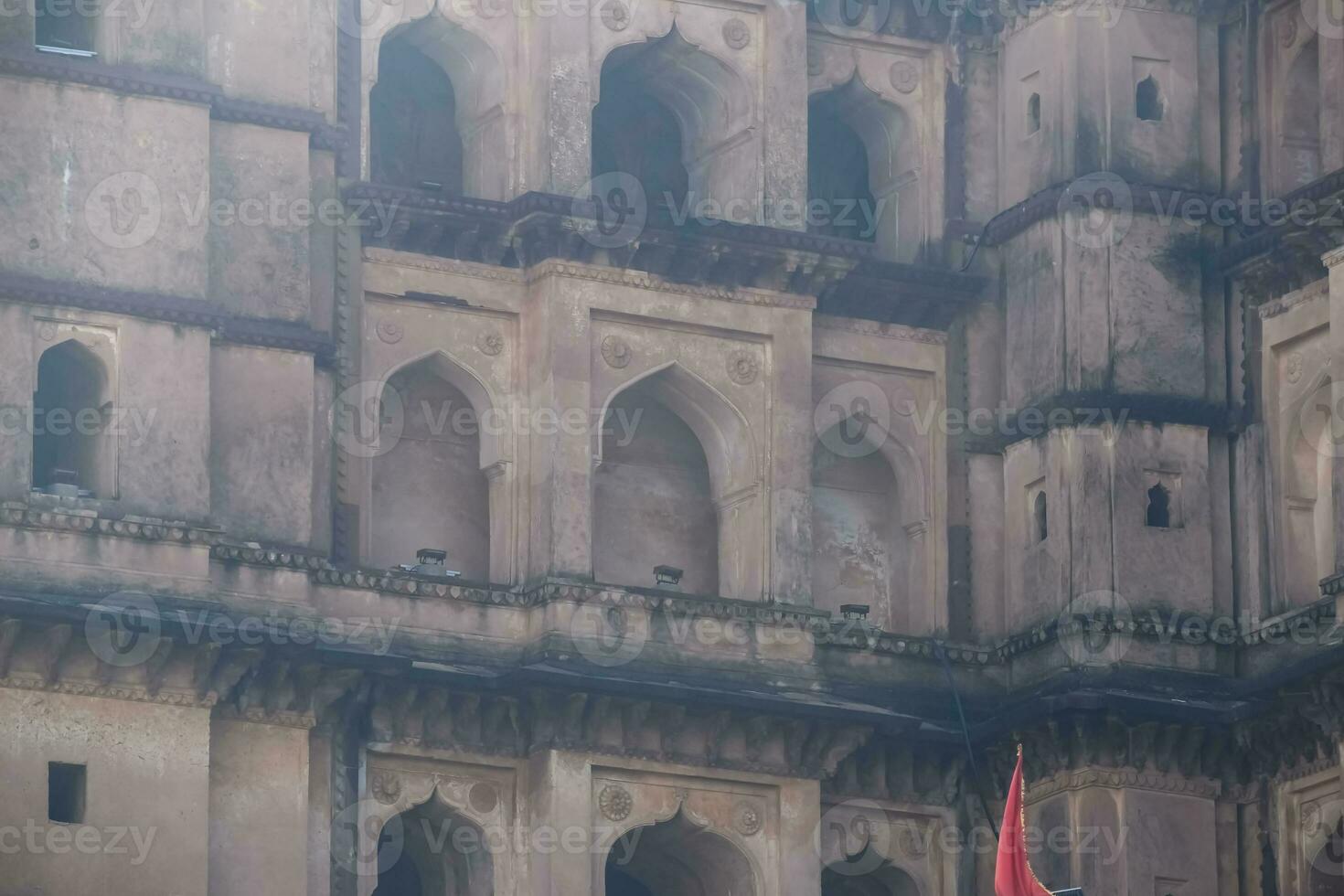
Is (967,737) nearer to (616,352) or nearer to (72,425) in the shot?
(616,352)

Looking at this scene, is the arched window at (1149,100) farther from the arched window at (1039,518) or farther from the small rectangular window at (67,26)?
the small rectangular window at (67,26)

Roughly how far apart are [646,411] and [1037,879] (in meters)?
4.61

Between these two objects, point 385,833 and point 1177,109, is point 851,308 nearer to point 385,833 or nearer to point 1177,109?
point 1177,109

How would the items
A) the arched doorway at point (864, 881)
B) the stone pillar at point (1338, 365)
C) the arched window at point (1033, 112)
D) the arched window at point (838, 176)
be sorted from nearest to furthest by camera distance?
the stone pillar at point (1338, 365) → the arched doorway at point (864, 881) → the arched window at point (1033, 112) → the arched window at point (838, 176)

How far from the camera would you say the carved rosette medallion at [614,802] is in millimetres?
33781

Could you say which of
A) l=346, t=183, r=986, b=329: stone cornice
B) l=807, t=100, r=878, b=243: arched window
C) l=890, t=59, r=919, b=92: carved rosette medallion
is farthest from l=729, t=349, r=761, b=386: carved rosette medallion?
l=890, t=59, r=919, b=92: carved rosette medallion

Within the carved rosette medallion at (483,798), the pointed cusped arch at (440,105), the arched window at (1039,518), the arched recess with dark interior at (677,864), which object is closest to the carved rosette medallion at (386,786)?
the carved rosette medallion at (483,798)

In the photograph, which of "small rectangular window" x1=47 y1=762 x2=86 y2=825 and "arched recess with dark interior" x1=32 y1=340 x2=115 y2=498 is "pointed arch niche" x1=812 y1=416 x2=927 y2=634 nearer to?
"arched recess with dark interior" x1=32 y1=340 x2=115 y2=498

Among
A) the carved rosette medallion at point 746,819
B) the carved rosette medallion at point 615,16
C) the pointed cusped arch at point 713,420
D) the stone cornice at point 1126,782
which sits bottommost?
the carved rosette medallion at point 746,819

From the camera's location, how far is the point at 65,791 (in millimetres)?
31812

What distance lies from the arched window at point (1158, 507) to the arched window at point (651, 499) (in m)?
3.20

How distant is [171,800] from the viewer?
31.9m

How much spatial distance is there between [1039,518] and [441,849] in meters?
5.22

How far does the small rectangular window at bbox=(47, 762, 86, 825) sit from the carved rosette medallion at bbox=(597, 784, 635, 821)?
3.94 meters
